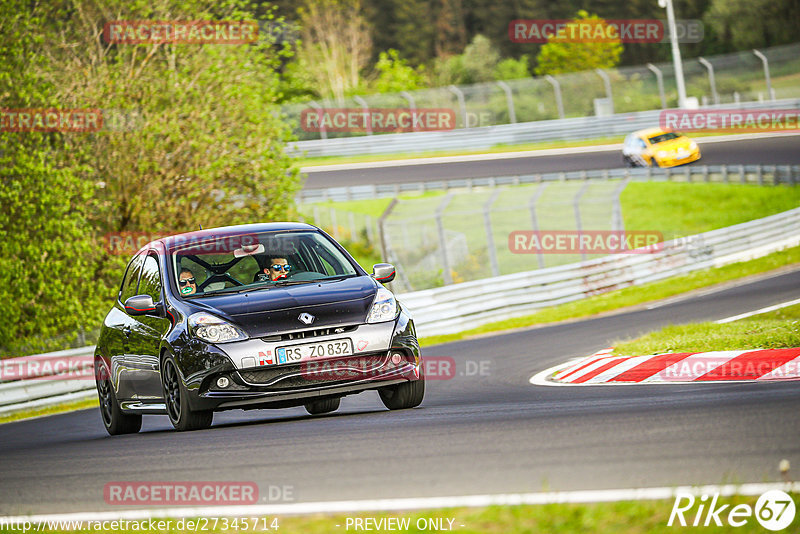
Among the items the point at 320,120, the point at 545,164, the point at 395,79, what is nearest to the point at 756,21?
the point at 395,79

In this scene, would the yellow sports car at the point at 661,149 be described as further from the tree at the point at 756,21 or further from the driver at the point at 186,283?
the tree at the point at 756,21

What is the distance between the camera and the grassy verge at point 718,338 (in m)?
10.5

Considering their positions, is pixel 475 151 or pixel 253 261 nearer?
pixel 253 261

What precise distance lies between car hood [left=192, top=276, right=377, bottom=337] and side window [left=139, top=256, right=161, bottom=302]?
0.78 m

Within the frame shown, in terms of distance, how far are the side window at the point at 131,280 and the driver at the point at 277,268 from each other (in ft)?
4.88

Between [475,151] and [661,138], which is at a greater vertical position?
[661,138]

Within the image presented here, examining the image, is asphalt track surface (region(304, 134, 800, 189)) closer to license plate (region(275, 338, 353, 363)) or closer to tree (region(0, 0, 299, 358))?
tree (region(0, 0, 299, 358))

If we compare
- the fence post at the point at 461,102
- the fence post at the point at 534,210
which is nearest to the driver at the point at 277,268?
the fence post at the point at 534,210

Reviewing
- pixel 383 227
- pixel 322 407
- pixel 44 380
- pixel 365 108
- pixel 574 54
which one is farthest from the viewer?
pixel 574 54

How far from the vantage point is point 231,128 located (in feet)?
80.8

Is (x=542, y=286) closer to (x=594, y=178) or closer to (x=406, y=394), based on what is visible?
→ (x=594, y=178)

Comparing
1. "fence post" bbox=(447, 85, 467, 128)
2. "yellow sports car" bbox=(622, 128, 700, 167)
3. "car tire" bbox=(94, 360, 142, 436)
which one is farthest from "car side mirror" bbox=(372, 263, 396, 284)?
"fence post" bbox=(447, 85, 467, 128)

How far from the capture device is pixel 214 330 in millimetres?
8352

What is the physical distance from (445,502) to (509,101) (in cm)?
4348
